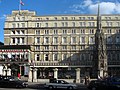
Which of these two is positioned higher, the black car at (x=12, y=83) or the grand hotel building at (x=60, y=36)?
the grand hotel building at (x=60, y=36)

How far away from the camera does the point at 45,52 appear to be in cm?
12069

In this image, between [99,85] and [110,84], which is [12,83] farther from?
[110,84]

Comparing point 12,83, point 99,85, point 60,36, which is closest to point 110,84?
point 99,85

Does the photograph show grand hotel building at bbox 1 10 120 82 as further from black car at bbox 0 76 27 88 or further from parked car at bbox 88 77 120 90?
parked car at bbox 88 77 120 90

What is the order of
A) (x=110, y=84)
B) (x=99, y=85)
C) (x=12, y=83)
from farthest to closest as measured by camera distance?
(x=12, y=83), (x=99, y=85), (x=110, y=84)

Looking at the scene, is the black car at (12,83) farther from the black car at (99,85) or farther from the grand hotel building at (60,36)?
the grand hotel building at (60,36)

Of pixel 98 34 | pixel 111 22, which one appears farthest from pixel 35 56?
pixel 98 34

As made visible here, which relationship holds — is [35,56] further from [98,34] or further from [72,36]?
[98,34]

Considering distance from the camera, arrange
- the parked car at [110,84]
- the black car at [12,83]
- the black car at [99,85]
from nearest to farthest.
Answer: the parked car at [110,84]
the black car at [99,85]
the black car at [12,83]

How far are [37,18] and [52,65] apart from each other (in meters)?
20.9

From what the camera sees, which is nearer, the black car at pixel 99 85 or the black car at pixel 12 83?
the black car at pixel 99 85

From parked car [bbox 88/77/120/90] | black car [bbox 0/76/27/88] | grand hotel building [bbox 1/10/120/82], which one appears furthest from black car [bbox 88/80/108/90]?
grand hotel building [bbox 1/10/120/82]

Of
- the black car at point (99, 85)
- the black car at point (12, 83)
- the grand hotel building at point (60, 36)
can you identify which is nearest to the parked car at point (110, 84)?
the black car at point (99, 85)

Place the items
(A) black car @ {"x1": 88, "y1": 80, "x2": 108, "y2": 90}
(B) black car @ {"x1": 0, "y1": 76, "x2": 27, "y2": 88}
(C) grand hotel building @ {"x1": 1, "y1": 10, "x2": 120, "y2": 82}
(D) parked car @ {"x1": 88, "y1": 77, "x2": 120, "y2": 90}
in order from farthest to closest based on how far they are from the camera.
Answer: (C) grand hotel building @ {"x1": 1, "y1": 10, "x2": 120, "y2": 82} < (B) black car @ {"x1": 0, "y1": 76, "x2": 27, "y2": 88} < (A) black car @ {"x1": 88, "y1": 80, "x2": 108, "y2": 90} < (D) parked car @ {"x1": 88, "y1": 77, "x2": 120, "y2": 90}
